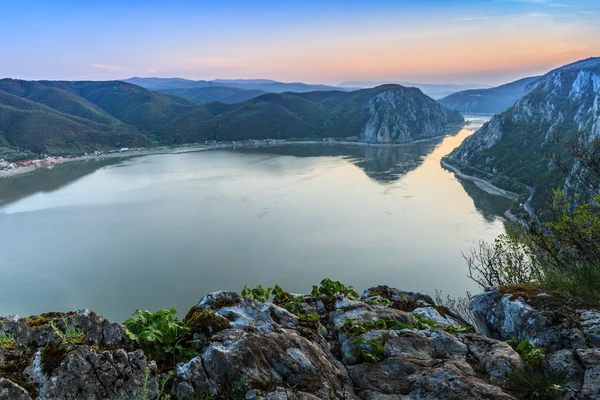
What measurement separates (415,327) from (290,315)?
1.76 metres

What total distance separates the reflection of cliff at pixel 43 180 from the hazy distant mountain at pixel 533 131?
76.7m

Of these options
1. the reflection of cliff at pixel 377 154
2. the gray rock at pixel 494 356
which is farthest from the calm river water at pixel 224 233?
the gray rock at pixel 494 356

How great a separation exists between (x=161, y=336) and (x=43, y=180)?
82.5m

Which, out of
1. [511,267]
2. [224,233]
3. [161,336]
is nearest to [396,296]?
[161,336]

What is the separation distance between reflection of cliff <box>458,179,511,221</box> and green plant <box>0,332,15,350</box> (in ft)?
150

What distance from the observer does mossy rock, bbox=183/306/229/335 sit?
4086mm

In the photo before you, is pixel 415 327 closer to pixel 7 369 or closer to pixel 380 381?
pixel 380 381

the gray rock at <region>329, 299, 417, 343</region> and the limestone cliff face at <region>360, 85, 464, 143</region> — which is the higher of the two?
the limestone cliff face at <region>360, 85, 464, 143</region>

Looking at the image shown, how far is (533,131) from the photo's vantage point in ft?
231

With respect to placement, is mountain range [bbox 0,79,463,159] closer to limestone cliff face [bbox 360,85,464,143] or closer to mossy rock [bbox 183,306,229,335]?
limestone cliff face [bbox 360,85,464,143]

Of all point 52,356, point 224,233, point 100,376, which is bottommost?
point 224,233

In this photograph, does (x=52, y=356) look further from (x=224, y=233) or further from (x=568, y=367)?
(x=224, y=233)

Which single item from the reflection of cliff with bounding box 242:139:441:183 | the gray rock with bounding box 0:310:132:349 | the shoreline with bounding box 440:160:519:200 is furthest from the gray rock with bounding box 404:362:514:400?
the reflection of cliff with bounding box 242:139:441:183

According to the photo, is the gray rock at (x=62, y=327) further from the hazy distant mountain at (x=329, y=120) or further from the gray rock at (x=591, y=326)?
the hazy distant mountain at (x=329, y=120)
